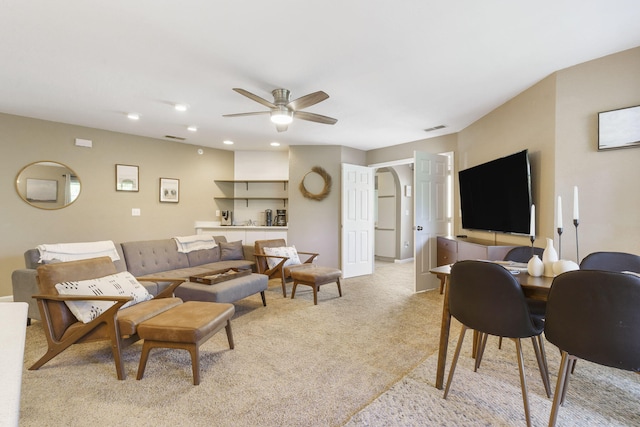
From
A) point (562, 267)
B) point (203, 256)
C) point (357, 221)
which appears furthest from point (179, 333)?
point (357, 221)

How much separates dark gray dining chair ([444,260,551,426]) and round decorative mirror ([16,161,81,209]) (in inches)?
202

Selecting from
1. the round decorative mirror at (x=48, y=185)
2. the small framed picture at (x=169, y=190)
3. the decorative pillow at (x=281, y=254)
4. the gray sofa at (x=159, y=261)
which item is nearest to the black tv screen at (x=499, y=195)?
the decorative pillow at (x=281, y=254)

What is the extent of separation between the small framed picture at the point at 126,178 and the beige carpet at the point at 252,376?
8.00ft

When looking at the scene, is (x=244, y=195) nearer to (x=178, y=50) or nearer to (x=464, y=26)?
(x=178, y=50)

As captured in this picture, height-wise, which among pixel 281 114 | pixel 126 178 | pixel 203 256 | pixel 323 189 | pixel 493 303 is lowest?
pixel 203 256

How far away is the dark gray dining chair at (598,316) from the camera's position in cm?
131

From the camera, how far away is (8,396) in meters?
0.62

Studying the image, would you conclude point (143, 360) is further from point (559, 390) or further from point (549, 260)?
point (549, 260)

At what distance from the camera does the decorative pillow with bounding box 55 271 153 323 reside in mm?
2221

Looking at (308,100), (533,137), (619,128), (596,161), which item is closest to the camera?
(619,128)

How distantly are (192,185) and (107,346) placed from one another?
3530 millimetres

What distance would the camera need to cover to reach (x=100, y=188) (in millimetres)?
4699

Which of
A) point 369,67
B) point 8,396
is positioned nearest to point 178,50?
point 369,67

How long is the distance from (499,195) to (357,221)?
2550mm
